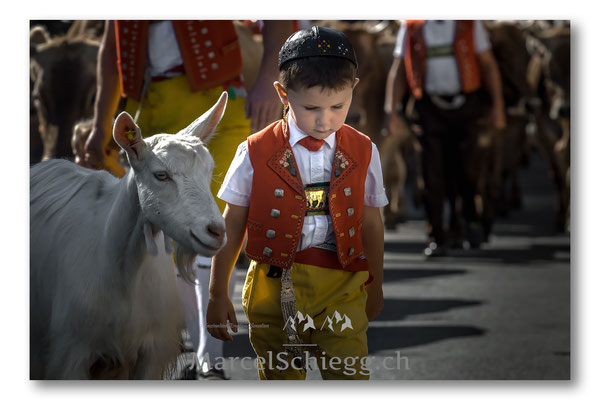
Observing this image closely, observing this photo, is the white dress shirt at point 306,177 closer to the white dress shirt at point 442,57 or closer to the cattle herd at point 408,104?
the cattle herd at point 408,104

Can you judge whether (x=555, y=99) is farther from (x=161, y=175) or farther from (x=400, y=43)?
(x=161, y=175)

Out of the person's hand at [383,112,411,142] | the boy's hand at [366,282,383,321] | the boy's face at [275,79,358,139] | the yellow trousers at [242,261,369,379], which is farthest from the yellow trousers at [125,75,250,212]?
the person's hand at [383,112,411,142]

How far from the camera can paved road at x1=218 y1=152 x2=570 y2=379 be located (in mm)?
3709

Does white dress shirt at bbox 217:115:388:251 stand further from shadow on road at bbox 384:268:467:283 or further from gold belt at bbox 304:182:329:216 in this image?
shadow on road at bbox 384:268:467:283

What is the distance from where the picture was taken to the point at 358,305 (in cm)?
287

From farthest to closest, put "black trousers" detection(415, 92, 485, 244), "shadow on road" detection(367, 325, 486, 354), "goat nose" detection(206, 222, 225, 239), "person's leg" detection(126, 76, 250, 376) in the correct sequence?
"black trousers" detection(415, 92, 485, 244)
"shadow on road" detection(367, 325, 486, 354)
"person's leg" detection(126, 76, 250, 376)
"goat nose" detection(206, 222, 225, 239)

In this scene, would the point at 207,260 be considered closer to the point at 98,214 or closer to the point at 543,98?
the point at 98,214

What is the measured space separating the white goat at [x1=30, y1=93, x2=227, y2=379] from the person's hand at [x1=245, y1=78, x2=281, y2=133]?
0.14 m

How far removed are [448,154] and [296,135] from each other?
155 cm

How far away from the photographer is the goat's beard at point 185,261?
2781 millimetres

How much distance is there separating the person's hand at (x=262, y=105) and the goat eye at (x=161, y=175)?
17.8 inches

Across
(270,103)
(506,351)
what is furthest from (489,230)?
(270,103)

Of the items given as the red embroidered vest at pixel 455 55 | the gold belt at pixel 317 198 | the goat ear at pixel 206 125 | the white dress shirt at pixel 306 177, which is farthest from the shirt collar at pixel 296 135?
the red embroidered vest at pixel 455 55

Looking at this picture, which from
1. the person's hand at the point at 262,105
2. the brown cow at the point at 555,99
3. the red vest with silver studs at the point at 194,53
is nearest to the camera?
the person's hand at the point at 262,105
